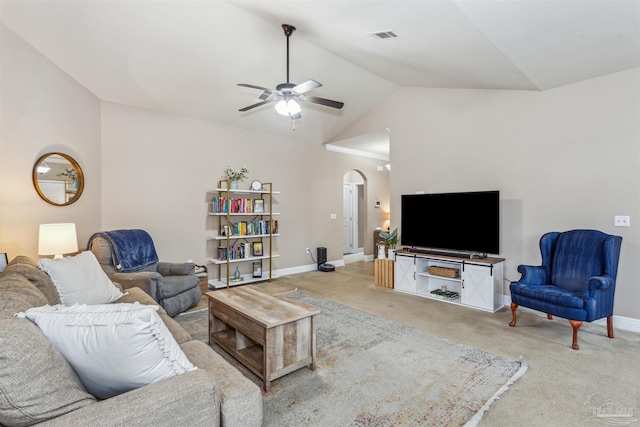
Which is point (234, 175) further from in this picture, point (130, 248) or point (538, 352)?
point (538, 352)

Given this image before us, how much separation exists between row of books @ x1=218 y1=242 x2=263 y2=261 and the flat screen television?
2.48 metres

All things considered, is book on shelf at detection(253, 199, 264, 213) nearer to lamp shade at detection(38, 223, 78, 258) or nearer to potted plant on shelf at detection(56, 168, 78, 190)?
potted plant on shelf at detection(56, 168, 78, 190)

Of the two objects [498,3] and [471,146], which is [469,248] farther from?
[498,3]

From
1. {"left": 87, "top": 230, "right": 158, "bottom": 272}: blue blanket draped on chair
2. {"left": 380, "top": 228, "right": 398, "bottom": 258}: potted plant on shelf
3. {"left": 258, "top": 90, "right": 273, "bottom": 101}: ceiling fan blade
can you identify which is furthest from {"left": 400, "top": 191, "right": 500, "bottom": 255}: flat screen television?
{"left": 87, "top": 230, "right": 158, "bottom": 272}: blue blanket draped on chair

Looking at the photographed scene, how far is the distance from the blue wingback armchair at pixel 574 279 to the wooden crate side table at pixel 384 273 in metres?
1.92

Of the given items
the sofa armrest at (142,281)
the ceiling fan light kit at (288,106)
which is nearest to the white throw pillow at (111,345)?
the sofa armrest at (142,281)

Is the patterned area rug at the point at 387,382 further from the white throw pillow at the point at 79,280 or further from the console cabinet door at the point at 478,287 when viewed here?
the console cabinet door at the point at 478,287

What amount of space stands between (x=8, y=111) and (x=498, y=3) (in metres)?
4.33

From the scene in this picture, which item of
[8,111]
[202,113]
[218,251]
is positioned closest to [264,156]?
[202,113]

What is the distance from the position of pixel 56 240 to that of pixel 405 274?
4315mm

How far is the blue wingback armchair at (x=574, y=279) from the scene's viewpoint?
2.86m

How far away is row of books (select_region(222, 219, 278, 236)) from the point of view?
5293 millimetres

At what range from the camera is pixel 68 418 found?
39.1 inches

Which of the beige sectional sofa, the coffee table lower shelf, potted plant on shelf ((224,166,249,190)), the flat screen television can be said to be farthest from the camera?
potted plant on shelf ((224,166,249,190))
